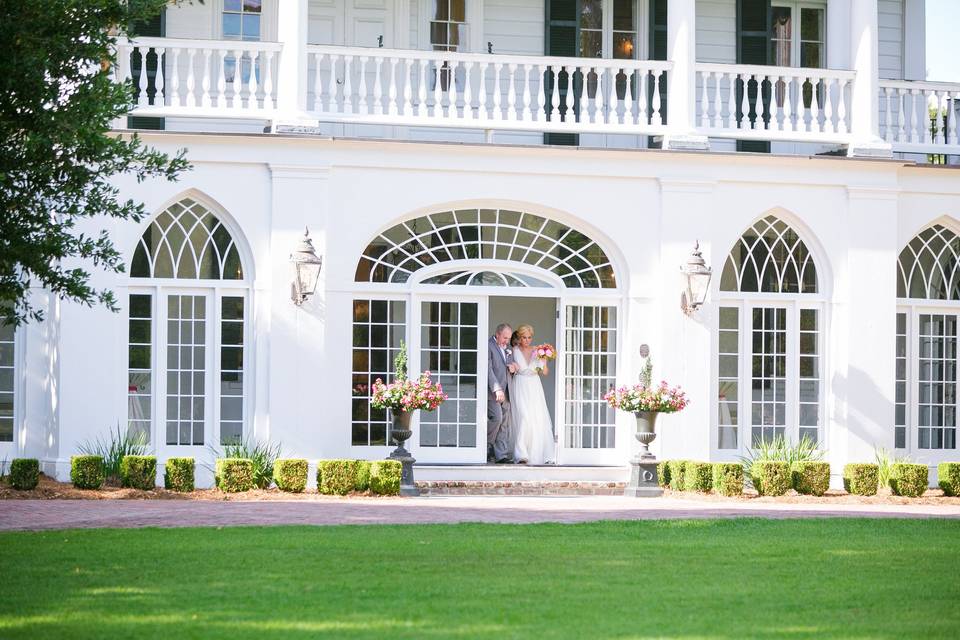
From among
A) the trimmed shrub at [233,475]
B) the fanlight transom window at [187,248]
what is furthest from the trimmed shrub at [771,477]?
the fanlight transom window at [187,248]

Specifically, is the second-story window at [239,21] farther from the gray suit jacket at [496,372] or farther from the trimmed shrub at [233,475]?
the trimmed shrub at [233,475]

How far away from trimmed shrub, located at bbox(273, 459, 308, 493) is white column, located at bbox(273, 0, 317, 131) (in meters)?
4.34

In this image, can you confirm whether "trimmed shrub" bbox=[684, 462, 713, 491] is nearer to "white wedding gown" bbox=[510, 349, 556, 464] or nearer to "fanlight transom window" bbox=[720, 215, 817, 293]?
"white wedding gown" bbox=[510, 349, 556, 464]

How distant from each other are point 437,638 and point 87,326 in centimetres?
1080

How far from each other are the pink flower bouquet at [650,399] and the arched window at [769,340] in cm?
181

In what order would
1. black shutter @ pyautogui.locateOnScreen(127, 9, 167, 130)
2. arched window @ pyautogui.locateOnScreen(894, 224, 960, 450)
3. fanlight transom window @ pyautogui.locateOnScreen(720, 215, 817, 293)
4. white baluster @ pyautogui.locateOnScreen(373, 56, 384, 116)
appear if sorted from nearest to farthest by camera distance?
white baluster @ pyautogui.locateOnScreen(373, 56, 384, 116)
black shutter @ pyautogui.locateOnScreen(127, 9, 167, 130)
fanlight transom window @ pyautogui.locateOnScreen(720, 215, 817, 293)
arched window @ pyautogui.locateOnScreen(894, 224, 960, 450)

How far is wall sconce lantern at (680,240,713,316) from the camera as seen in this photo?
19.2 meters

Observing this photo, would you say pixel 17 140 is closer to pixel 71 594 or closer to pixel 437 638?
pixel 71 594

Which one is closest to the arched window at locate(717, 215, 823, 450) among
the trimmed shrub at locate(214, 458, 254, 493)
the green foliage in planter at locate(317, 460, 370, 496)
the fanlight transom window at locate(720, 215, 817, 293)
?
the fanlight transom window at locate(720, 215, 817, 293)

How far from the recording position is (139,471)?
681 inches

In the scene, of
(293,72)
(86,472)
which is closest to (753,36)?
(293,72)

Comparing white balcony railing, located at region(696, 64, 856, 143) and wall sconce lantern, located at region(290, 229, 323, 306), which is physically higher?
white balcony railing, located at region(696, 64, 856, 143)

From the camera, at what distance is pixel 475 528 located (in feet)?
46.4

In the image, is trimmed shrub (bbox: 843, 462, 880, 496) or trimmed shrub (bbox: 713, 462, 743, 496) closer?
trimmed shrub (bbox: 713, 462, 743, 496)
